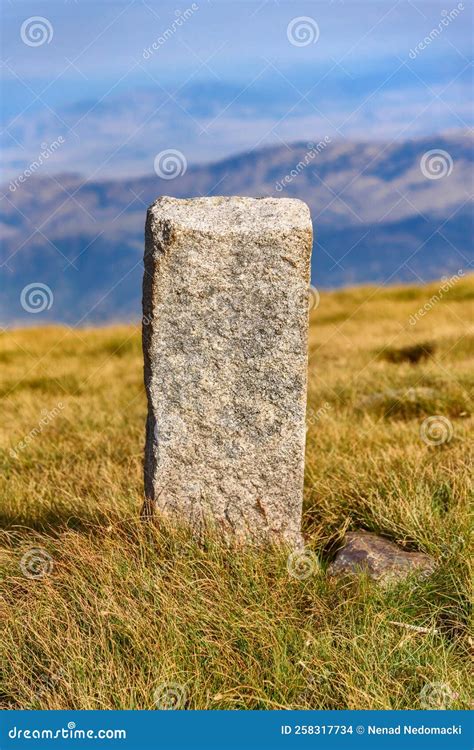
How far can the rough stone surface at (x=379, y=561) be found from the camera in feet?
13.8

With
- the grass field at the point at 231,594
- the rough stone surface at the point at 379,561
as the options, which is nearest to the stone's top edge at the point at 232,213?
the grass field at the point at 231,594

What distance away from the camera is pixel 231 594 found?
3.91 meters

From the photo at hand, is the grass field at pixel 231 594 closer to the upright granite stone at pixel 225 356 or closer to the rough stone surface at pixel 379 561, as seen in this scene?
the rough stone surface at pixel 379 561

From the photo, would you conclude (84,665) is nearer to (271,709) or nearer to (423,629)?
(271,709)

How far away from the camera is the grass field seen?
3.41 meters

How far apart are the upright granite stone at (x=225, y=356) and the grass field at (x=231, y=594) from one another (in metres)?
0.29

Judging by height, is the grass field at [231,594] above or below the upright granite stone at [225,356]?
below

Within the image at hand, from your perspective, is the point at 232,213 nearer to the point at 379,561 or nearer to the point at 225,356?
the point at 225,356

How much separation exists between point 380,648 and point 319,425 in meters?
3.00

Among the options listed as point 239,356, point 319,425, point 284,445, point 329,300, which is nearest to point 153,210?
point 239,356

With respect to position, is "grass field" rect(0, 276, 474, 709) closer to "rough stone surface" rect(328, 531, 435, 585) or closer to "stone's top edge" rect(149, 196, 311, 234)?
"rough stone surface" rect(328, 531, 435, 585)

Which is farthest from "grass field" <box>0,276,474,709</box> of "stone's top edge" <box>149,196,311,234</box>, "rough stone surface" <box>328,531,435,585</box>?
"stone's top edge" <box>149,196,311,234</box>

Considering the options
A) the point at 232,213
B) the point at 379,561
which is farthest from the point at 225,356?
the point at 379,561

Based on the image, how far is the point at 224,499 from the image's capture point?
4387mm
